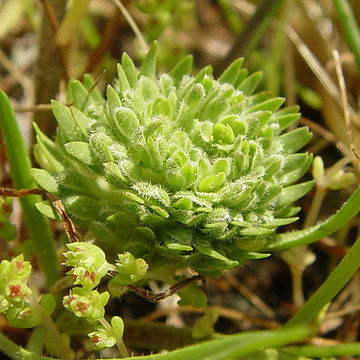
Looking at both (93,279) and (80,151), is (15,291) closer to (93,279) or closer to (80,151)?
(93,279)

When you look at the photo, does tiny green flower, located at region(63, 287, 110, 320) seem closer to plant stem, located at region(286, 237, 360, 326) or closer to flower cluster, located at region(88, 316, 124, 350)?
flower cluster, located at region(88, 316, 124, 350)

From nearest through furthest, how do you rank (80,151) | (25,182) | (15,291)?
(15,291)
(80,151)
(25,182)

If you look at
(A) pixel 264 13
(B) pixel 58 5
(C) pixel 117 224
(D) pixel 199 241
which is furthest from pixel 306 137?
(B) pixel 58 5

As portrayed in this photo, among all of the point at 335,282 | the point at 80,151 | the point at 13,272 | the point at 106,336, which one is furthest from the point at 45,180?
the point at 335,282

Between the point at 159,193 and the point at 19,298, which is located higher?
the point at 159,193

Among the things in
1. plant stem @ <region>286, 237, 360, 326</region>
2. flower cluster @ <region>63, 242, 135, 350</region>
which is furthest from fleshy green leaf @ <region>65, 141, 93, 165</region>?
plant stem @ <region>286, 237, 360, 326</region>
